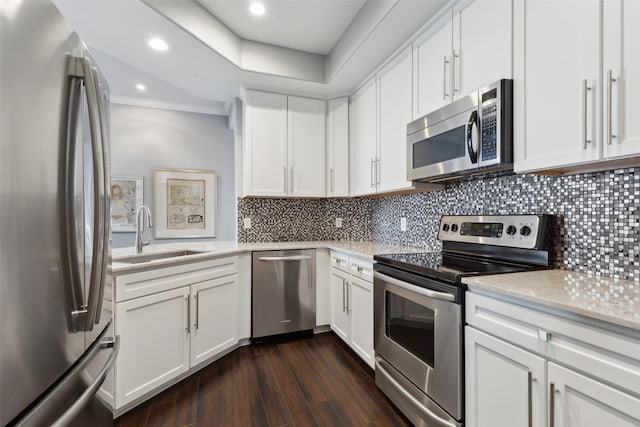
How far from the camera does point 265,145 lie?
300 centimetres

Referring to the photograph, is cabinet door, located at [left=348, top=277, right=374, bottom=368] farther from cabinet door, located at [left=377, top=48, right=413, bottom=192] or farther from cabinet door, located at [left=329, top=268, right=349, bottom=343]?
cabinet door, located at [left=377, top=48, right=413, bottom=192]

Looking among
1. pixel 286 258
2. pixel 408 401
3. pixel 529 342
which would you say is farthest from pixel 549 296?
pixel 286 258

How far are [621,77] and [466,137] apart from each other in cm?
Result: 65

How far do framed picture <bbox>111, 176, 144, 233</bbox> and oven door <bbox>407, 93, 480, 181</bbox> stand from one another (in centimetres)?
369

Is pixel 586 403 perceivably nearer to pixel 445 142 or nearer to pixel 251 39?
pixel 445 142

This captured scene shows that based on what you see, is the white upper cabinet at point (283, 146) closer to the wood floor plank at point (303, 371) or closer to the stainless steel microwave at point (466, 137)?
the stainless steel microwave at point (466, 137)

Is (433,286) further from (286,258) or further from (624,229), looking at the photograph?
(286,258)

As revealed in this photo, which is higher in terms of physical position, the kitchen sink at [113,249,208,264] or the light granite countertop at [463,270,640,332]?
the light granite countertop at [463,270,640,332]

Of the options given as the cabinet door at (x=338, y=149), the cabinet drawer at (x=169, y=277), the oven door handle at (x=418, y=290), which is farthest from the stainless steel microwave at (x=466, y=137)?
the cabinet drawer at (x=169, y=277)

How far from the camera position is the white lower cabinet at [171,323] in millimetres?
1756

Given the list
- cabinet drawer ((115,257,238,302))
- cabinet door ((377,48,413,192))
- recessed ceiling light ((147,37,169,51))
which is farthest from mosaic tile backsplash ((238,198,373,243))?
recessed ceiling light ((147,37,169,51))

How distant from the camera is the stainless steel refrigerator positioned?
655mm

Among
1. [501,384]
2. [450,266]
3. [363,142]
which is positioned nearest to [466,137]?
[450,266]

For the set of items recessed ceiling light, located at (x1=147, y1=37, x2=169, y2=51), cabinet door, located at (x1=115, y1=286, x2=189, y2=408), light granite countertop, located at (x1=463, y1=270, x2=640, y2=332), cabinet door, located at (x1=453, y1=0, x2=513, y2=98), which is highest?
recessed ceiling light, located at (x1=147, y1=37, x2=169, y2=51)
